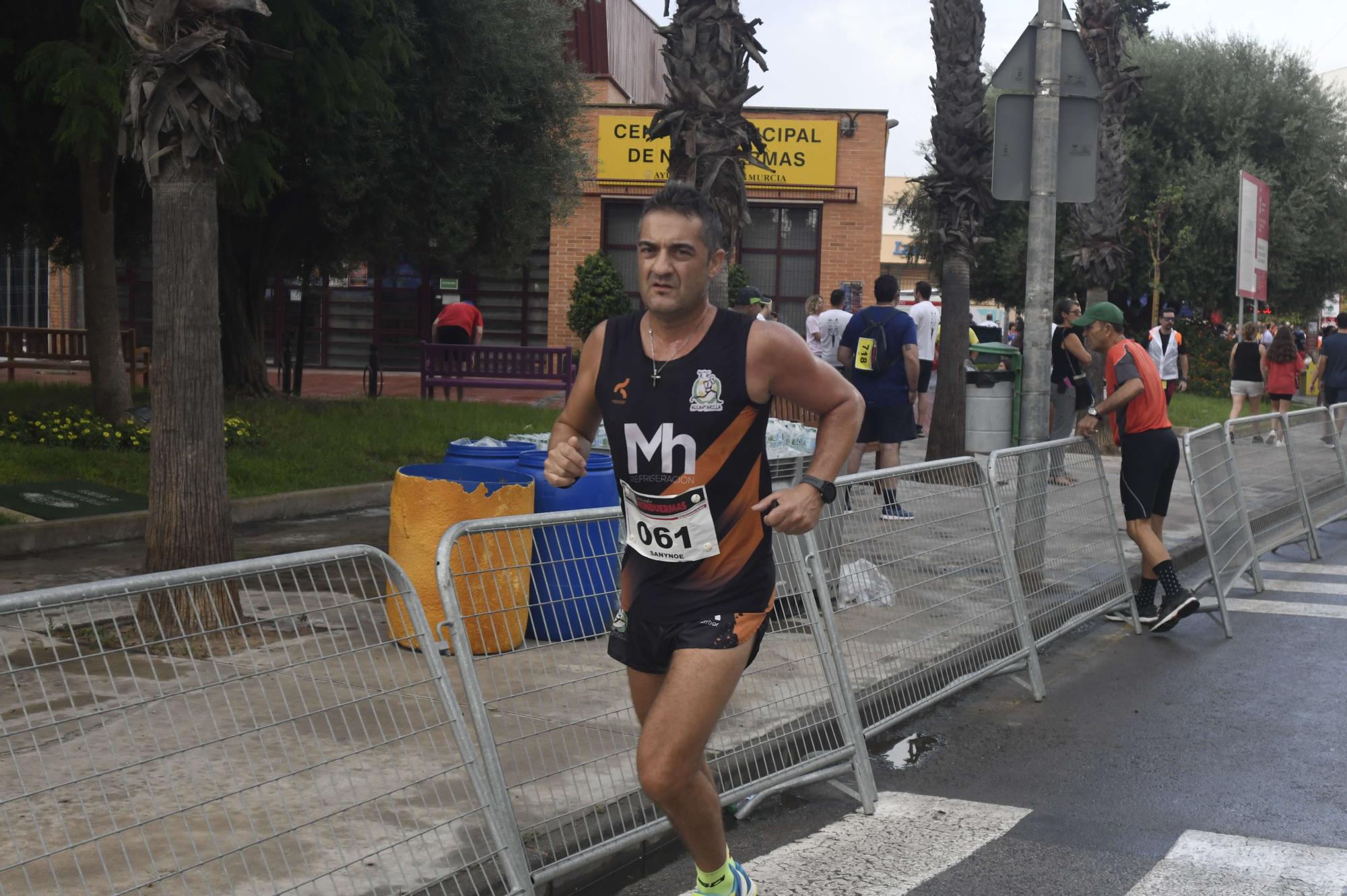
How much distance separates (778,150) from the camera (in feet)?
95.9

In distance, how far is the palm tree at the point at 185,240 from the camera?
22.5 ft

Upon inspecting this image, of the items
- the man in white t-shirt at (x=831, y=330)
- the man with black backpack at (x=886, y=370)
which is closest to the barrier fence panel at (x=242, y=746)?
the man with black backpack at (x=886, y=370)

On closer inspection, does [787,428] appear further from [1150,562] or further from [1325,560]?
[1325,560]

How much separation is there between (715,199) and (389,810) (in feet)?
23.6

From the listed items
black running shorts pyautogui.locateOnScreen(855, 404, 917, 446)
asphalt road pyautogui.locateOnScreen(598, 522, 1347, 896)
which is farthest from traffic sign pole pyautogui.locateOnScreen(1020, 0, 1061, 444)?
black running shorts pyautogui.locateOnScreen(855, 404, 917, 446)

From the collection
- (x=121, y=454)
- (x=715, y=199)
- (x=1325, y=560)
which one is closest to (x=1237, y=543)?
(x=1325, y=560)

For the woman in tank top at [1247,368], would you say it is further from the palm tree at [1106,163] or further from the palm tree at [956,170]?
the palm tree at [956,170]

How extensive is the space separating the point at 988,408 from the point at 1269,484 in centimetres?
448

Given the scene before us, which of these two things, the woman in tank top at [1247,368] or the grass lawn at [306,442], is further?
the woman in tank top at [1247,368]

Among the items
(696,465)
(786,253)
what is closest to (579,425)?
(696,465)

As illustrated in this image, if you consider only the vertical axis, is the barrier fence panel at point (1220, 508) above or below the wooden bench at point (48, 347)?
below

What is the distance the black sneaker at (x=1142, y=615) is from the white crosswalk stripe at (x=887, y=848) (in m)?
3.78

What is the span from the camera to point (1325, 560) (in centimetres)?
1180

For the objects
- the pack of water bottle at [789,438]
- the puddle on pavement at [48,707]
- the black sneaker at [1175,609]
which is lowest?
the black sneaker at [1175,609]
